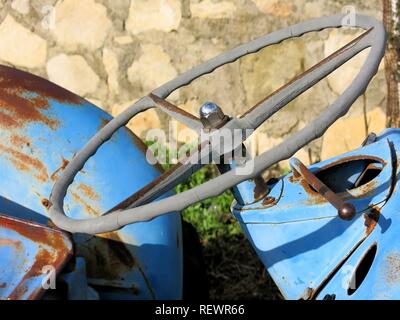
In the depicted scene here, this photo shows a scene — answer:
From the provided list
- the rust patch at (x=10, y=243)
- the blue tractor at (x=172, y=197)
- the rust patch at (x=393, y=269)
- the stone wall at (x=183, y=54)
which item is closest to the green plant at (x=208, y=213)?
the stone wall at (x=183, y=54)

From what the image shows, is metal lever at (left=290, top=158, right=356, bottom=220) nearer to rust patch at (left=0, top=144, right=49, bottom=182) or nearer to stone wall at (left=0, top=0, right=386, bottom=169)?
rust patch at (left=0, top=144, right=49, bottom=182)

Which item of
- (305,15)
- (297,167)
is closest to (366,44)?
(297,167)

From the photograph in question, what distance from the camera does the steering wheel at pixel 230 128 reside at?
1.52 meters

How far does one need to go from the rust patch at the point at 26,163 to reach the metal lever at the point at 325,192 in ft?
2.14

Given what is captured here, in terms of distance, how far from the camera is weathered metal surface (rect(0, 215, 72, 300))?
181 cm

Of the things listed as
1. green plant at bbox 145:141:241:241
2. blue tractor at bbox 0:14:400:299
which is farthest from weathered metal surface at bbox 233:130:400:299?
green plant at bbox 145:141:241:241

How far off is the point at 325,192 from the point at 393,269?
0.22 m

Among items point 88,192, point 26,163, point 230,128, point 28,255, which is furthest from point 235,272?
point 230,128

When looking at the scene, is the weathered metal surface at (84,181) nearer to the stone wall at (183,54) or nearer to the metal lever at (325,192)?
the metal lever at (325,192)

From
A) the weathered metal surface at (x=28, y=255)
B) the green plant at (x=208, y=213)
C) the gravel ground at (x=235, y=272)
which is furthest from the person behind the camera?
the green plant at (x=208, y=213)

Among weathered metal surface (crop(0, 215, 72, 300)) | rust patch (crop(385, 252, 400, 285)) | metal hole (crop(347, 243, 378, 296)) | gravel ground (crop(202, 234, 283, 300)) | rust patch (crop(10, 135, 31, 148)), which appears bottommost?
rust patch (crop(385, 252, 400, 285))

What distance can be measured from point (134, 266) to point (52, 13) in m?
1.70

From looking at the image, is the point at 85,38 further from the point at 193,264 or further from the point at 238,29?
the point at 193,264

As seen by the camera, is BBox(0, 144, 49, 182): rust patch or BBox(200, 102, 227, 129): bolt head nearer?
BBox(200, 102, 227, 129): bolt head
